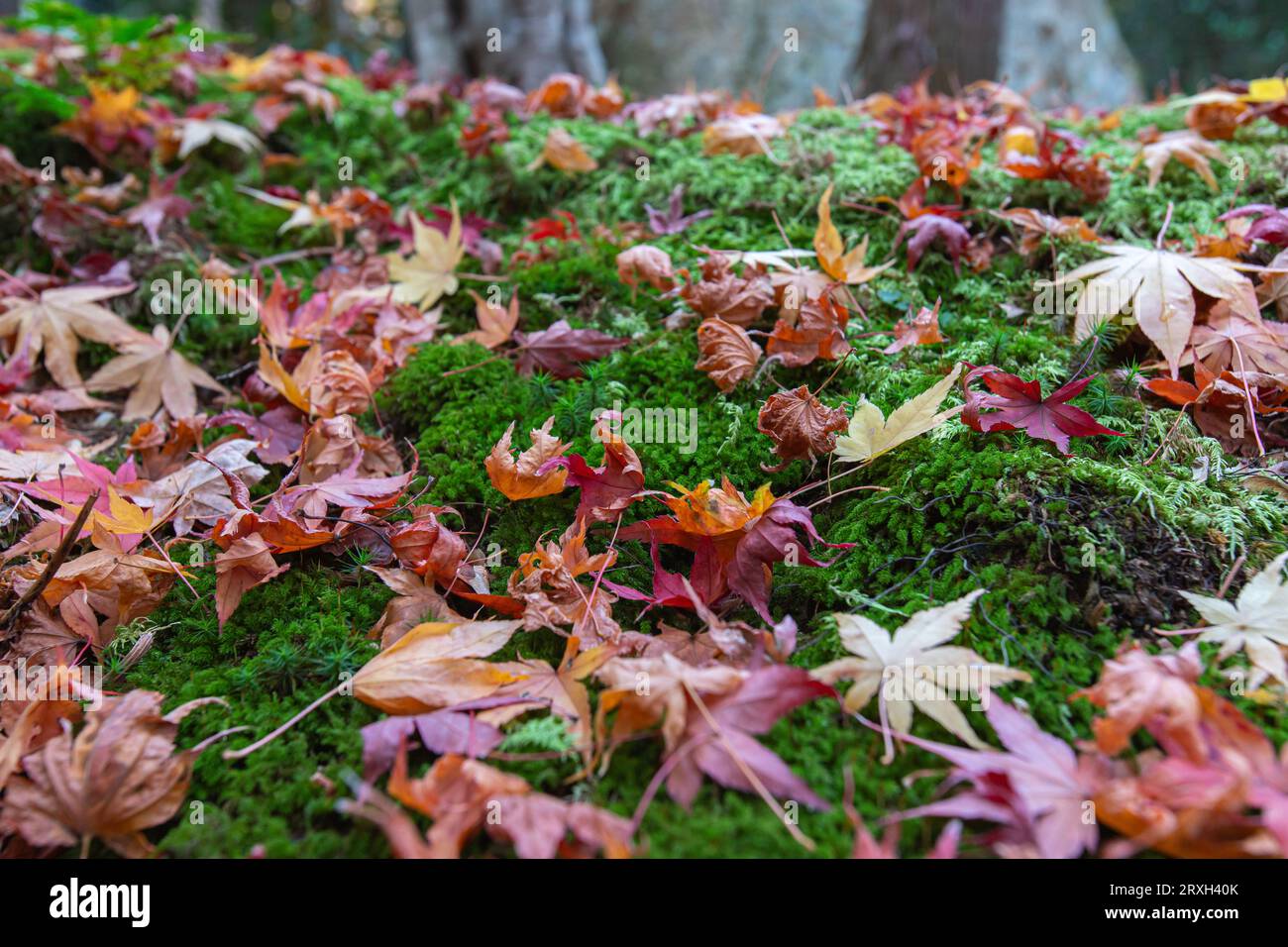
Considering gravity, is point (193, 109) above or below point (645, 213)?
above

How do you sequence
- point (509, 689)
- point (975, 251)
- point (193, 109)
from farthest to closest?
point (193, 109) < point (975, 251) < point (509, 689)

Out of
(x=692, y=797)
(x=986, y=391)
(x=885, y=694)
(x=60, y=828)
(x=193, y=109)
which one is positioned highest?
(x=193, y=109)

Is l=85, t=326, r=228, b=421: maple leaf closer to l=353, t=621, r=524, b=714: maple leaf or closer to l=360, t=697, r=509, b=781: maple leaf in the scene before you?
l=353, t=621, r=524, b=714: maple leaf

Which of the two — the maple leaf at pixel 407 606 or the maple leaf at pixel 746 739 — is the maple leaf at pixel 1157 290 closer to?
the maple leaf at pixel 746 739

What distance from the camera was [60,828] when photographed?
1.21 meters

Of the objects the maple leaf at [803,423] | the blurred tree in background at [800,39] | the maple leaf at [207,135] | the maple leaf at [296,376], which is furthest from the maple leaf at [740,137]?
the maple leaf at [207,135]

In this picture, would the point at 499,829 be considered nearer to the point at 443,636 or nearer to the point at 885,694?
the point at 443,636

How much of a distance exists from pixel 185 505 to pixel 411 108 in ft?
7.09

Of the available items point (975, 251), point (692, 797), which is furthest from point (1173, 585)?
point (975, 251)

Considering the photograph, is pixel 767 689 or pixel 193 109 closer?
pixel 767 689

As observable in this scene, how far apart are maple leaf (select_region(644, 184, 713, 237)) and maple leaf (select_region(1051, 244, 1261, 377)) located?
109 cm

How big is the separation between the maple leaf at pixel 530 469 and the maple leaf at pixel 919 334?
2.89 ft

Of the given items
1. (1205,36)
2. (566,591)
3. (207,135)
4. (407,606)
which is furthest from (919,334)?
(1205,36)

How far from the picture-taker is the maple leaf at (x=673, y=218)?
2.53 m
